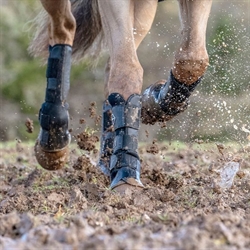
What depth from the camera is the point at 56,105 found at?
4.75 meters

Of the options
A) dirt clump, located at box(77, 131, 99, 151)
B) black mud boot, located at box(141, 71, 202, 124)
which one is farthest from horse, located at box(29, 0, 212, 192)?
dirt clump, located at box(77, 131, 99, 151)

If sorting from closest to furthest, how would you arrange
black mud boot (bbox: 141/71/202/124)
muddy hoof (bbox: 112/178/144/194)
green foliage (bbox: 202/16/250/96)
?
muddy hoof (bbox: 112/178/144/194), black mud boot (bbox: 141/71/202/124), green foliage (bbox: 202/16/250/96)

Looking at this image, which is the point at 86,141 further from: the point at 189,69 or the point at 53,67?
the point at 189,69

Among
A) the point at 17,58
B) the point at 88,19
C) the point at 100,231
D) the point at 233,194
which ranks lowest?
the point at 17,58

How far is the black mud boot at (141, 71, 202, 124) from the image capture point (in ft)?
16.2

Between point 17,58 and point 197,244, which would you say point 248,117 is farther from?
point 17,58

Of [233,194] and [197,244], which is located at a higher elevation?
[197,244]

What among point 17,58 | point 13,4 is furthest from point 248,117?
point 13,4

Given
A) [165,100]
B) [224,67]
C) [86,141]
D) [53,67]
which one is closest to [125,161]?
[86,141]

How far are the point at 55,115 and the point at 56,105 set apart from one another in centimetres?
9

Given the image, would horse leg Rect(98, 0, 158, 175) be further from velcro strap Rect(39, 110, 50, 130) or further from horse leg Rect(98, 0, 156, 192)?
horse leg Rect(98, 0, 156, 192)

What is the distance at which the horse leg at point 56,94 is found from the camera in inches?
186

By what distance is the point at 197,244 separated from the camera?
2168 millimetres

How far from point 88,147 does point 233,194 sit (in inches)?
51.3
